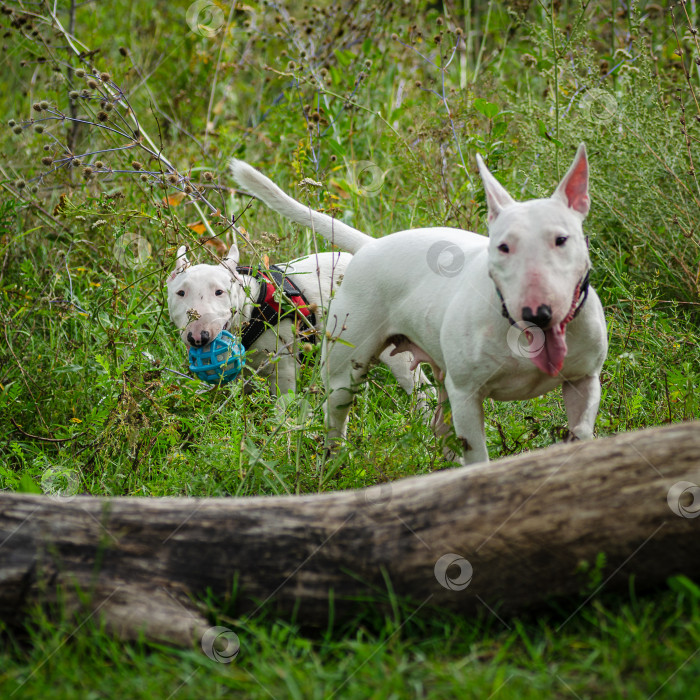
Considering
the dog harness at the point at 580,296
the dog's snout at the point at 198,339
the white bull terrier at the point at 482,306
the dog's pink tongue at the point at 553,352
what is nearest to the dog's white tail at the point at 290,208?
the white bull terrier at the point at 482,306

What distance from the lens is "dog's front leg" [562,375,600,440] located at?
2.86 meters

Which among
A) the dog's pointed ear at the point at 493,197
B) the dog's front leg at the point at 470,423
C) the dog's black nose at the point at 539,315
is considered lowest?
the dog's front leg at the point at 470,423

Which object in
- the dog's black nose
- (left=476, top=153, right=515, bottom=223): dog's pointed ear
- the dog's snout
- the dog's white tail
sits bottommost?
the dog's snout

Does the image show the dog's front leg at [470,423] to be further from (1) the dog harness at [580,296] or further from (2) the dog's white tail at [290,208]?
(2) the dog's white tail at [290,208]

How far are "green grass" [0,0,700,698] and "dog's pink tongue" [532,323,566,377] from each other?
1.80 ft

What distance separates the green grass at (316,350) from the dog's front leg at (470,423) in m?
0.16

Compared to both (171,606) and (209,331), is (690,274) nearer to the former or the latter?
(209,331)

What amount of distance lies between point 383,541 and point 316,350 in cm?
158

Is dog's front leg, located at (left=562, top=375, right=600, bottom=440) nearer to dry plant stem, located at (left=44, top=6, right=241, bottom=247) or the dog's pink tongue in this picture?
the dog's pink tongue

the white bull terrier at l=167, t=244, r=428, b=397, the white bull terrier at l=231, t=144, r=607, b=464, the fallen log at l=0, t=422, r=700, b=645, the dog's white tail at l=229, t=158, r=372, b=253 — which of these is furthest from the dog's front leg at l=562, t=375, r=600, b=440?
the dog's white tail at l=229, t=158, r=372, b=253

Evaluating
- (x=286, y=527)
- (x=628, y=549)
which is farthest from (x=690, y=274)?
(x=286, y=527)

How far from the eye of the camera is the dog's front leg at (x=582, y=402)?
2861 mm

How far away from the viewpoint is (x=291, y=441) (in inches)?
139

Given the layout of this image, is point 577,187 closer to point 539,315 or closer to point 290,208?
point 539,315
